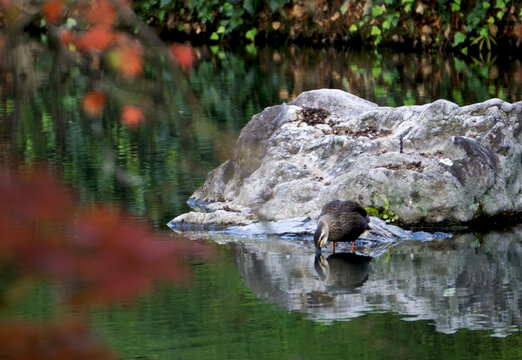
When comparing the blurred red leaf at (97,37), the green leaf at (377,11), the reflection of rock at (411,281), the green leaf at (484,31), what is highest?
the green leaf at (377,11)

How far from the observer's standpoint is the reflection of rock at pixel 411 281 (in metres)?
5.55

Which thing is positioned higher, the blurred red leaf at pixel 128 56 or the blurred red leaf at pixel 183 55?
the blurred red leaf at pixel 183 55

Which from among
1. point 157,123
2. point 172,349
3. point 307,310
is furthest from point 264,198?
point 157,123

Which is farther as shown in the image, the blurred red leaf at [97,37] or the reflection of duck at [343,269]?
the reflection of duck at [343,269]

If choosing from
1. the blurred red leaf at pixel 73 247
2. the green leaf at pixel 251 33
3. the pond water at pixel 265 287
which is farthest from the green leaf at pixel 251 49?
the blurred red leaf at pixel 73 247

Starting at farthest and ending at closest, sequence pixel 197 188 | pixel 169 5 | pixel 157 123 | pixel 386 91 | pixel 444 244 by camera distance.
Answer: pixel 169 5, pixel 386 91, pixel 157 123, pixel 197 188, pixel 444 244

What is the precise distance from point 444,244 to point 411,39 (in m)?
17.1

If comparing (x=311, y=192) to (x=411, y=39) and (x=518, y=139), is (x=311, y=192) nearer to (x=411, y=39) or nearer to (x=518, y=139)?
(x=518, y=139)

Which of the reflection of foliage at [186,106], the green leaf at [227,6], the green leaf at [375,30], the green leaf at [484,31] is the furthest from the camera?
the green leaf at [227,6]

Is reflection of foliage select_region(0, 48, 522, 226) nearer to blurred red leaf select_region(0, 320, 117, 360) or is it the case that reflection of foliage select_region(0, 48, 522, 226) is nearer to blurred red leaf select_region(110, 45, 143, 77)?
blurred red leaf select_region(110, 45, 143, 77)

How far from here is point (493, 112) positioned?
8.55 m

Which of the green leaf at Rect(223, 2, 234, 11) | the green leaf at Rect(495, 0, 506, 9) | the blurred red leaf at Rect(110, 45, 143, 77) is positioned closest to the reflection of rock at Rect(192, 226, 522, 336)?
the blurred red leaf at Rect(110, 45, 143, 77)

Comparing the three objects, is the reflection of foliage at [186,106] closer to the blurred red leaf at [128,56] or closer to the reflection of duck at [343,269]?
the blurred red leaf at [128,56]

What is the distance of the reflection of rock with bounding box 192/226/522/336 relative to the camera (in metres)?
5.55
